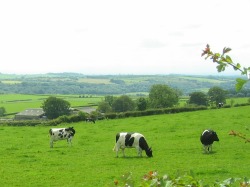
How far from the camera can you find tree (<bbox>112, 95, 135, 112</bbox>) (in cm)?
7875

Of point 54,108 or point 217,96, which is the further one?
point 217,96

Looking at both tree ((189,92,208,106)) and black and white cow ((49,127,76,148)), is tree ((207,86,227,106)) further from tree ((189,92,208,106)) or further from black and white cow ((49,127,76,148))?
black and white cow ((49,127,76,148))

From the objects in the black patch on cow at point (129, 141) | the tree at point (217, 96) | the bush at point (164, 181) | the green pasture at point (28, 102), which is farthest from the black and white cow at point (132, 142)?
the green pasture at point (28, 102)

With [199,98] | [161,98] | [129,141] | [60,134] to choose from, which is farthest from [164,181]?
[199,98]

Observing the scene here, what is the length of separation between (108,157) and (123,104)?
189 ft

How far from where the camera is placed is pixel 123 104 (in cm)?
7931

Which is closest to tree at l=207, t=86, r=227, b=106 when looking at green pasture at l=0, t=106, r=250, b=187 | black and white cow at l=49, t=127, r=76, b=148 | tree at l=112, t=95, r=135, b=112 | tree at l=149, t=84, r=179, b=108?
tree at l=149, t=84, r=179, b=108

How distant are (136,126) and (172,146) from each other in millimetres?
12124

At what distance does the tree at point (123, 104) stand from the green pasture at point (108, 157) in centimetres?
4276

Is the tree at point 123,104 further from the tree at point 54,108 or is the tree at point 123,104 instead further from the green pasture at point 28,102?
the green pasture at point 28,102

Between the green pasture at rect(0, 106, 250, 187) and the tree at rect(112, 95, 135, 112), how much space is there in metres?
42.8

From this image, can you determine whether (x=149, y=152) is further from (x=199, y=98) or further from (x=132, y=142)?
(x=199, y=98)

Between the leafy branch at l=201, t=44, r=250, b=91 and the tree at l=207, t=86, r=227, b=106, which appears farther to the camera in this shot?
the tree at l=207, t=86, r=227, b=106

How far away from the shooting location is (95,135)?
32000 millimetres
